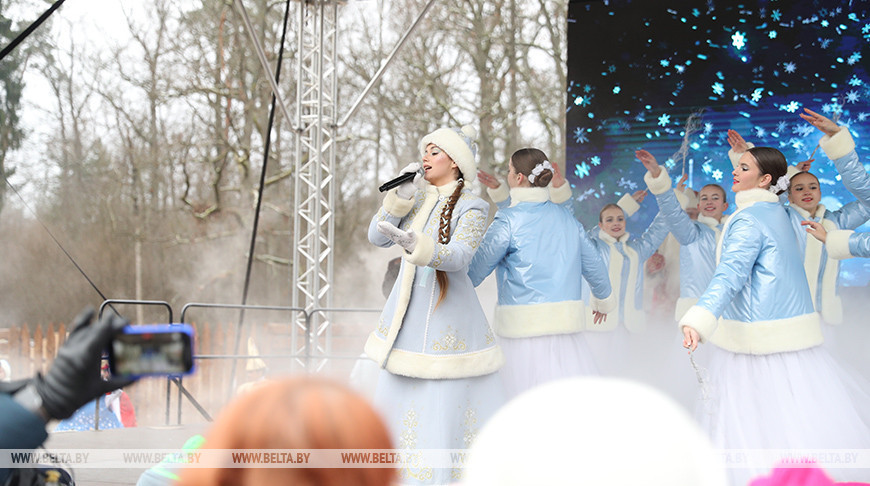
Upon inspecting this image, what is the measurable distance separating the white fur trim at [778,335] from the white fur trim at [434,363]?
1.06 meters

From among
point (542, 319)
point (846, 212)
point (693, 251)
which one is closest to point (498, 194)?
point (693, 251)

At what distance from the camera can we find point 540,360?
3977 mm

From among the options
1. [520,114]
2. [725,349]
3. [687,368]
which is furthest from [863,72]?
[520,114]

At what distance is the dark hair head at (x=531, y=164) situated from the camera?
4176mm

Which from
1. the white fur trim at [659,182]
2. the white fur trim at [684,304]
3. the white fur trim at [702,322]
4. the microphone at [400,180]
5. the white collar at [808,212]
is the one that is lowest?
the white fur trim at [684,304]

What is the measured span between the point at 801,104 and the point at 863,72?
0.44m

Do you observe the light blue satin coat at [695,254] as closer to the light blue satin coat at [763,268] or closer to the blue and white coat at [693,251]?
Answer: the blue and white coat at [693,251]

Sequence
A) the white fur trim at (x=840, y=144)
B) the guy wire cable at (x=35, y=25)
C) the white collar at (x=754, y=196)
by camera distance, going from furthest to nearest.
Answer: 1. the guy wire cable at (x=35, y=25)
2. the white fur trim at (x=840, y=144)
3. the white collar at (x=754, y=196)

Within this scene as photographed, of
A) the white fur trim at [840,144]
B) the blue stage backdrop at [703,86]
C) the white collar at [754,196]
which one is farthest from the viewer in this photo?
the blue stage backdrop at [703,86]

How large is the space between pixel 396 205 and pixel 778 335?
5.36 feet

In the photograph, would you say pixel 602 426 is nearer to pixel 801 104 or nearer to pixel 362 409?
pixel 362 409

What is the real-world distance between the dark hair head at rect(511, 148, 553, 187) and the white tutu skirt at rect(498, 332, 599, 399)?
738mm

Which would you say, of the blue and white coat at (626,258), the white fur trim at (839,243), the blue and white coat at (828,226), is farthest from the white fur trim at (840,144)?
the blue and white coat at (626,258)

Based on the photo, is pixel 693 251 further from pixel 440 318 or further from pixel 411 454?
pixel 411 454
